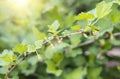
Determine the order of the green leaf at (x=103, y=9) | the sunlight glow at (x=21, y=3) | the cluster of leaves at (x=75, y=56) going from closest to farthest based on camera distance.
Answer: the green leaf at (x=103, y=9) → the cluster of leaves at (x=75, y=56) → the sunlight glow at (x=21, y=3)

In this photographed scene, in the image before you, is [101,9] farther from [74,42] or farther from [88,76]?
Answer: [88,76]

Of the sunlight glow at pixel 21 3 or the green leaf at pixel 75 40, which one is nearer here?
the green leaf at pixel 75 40

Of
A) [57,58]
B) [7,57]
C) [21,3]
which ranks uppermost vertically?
[21,3]

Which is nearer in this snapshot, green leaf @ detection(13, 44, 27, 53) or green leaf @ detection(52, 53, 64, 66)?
Answer: green leaf @ detection(13, 44, 27, 53)

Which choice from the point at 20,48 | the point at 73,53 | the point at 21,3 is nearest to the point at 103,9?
the point at 20,48

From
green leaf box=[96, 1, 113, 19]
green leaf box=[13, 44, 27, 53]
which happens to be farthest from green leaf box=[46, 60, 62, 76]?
green leaf box=[96, 1, 113, 19]

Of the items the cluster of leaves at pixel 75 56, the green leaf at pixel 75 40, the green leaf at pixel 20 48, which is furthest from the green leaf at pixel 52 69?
the green leaf at pixel 20 48

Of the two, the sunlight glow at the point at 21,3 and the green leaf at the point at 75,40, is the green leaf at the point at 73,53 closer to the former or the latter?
the green leaf at the point at 75,40

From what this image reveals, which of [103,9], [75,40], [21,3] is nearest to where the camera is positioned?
[103,9]

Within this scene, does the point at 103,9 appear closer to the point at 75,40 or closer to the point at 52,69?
the point at 75,40

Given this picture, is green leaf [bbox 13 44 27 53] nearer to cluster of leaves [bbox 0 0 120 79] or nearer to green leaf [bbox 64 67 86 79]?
cluster of leaves [bbox 0 0 120 79]

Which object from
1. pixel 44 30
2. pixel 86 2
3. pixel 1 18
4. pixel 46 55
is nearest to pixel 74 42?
pixel 46 55

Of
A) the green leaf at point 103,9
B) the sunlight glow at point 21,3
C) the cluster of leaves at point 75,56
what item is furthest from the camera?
the sunlight glow at point 21,3
